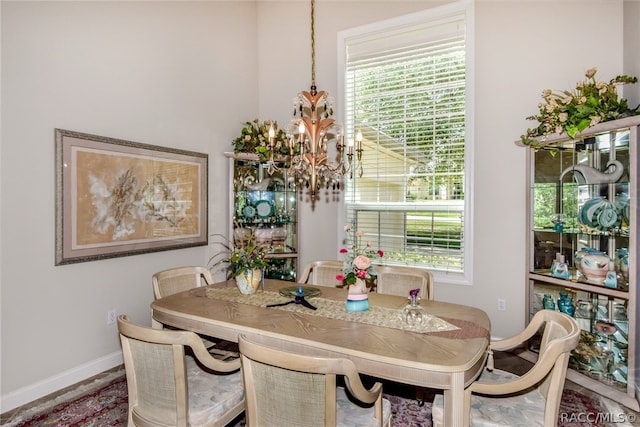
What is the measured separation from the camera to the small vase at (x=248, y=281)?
2627 mm

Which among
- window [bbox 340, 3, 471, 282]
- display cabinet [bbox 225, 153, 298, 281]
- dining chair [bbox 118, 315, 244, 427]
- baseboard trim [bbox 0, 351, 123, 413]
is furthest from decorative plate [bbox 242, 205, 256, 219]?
dining chair [bbox 118, 315, 244, 427]

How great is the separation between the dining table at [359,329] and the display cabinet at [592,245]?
1.32 meters

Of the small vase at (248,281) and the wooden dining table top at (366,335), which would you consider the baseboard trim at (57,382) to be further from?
the small vase at (248,281)

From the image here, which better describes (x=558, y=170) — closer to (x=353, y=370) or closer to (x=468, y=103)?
(x=468, y=103)

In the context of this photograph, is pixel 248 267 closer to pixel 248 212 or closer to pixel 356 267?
pixel 356 267

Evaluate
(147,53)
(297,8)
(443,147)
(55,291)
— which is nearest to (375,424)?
(55,291)

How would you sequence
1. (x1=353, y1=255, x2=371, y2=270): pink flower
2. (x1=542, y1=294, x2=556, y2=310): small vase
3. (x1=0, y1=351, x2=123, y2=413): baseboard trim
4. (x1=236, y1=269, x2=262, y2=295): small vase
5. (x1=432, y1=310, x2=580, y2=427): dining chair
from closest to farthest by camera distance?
(x1=432, y1=310, x2=580, y2=427): dining chair → (x1=353, y1=255, x2=371, y2=270): pink flower → (x1=0, y1=351, x2=123, y2=413): baseboard trim → (x1=236, y1=269, x2=262, y2=295): small vase → (x1=542, y1=294, x2=556, y2=310): small vase

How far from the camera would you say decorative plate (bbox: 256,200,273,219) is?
433cm

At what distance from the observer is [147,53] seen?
11.1 ft

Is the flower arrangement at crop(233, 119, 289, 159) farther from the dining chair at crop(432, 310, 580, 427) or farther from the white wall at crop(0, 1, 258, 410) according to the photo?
the dining chair at crop(432, 310, 580, 427)

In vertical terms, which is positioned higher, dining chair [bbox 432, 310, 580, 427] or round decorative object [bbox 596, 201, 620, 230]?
round decorative object [bbox 596, 201, 620, 230]

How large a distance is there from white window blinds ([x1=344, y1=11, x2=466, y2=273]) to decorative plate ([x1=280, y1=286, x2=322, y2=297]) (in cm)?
164

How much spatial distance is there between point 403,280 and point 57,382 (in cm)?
275

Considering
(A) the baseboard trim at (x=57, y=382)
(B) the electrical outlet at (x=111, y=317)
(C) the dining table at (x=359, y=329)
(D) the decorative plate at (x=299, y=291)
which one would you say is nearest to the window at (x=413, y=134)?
(C) the dining table at (x=359, y=329)
